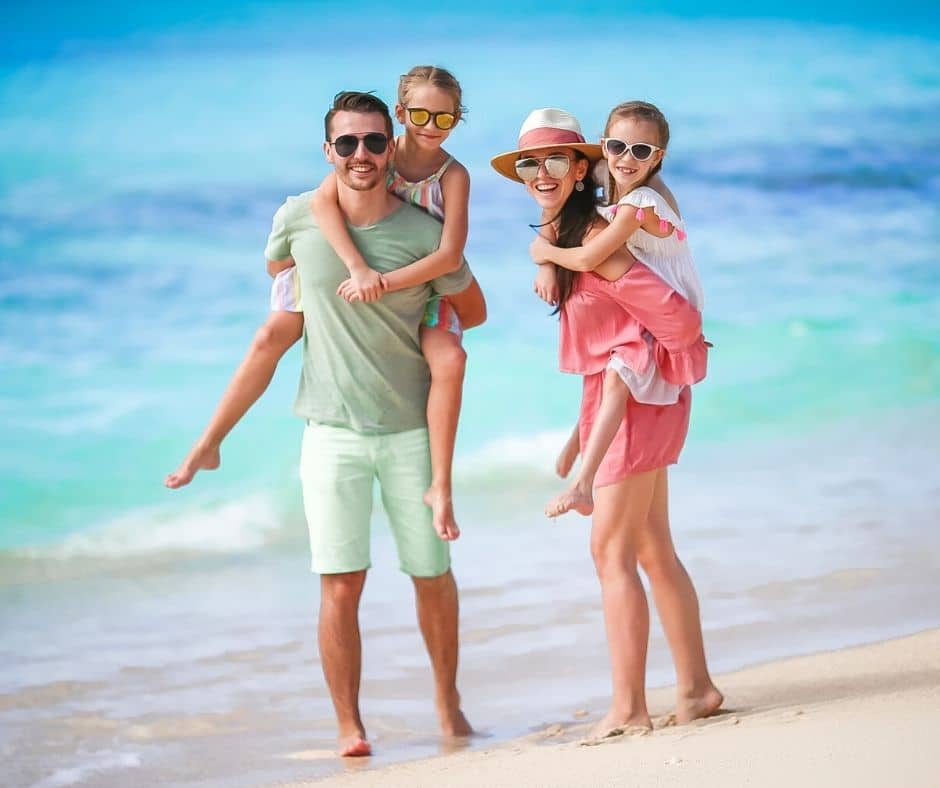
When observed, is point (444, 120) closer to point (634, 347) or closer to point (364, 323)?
point (364, 323)

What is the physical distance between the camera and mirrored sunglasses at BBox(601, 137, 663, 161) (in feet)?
11.1

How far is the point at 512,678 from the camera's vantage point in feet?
15.5

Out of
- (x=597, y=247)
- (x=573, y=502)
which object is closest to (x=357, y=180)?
(x=597, y=247)

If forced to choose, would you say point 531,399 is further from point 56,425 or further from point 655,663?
point 655,663

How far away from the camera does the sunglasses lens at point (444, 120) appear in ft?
11.8

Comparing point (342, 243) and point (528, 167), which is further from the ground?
point (528, 167)

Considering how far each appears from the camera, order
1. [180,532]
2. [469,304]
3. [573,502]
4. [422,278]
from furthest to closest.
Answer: [180,532] < [469,304] < [422,278] < [573,502]

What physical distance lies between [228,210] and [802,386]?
472cm

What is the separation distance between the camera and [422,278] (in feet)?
11.8

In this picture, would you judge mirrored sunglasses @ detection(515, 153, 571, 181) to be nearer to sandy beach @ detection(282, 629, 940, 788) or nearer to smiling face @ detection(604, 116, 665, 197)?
smiling face @ detection(604, 116, 665, 197)

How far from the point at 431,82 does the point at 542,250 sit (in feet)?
1.54

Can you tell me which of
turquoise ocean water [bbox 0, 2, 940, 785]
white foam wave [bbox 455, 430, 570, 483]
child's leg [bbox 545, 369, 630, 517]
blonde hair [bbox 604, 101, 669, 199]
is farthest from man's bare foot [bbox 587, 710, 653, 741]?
white foam wave [bbox 455, 430, 570, 483]

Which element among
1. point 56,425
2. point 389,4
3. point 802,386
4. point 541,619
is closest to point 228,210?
point 389,4

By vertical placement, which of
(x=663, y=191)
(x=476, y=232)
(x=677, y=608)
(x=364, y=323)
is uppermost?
(x=476, y=232)
